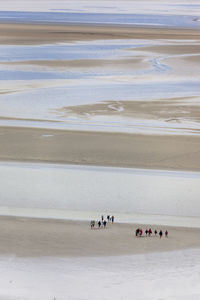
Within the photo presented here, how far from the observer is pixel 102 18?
2188 inches

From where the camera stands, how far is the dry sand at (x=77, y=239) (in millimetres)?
12656

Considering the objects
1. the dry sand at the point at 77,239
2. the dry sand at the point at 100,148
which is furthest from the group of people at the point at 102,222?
the dry sand at the point at 100,148

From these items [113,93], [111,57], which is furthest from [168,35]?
[113,93]

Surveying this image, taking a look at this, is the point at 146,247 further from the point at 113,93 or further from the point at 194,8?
the point at 194,8

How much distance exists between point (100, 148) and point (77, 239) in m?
7.37

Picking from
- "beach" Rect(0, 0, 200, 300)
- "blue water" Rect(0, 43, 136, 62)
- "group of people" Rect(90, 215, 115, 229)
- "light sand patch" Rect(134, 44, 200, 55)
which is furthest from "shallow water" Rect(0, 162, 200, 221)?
"light sand patch" Rect(134, 44, 200, 55)

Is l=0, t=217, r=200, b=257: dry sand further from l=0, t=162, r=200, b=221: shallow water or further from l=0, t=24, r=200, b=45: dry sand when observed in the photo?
l=0, t=24, r=200, b=45: dry sand

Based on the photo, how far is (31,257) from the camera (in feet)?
40.3

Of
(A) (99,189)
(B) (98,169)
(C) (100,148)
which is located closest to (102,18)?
(C) (100,148)

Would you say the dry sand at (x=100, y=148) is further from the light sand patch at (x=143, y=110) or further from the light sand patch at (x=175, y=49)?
the light sand patch at (x=175, y=49)

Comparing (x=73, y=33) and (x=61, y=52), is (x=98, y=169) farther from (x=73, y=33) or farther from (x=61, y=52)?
(x=73, y=33)

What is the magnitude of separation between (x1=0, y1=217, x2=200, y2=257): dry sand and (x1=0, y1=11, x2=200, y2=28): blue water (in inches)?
1537

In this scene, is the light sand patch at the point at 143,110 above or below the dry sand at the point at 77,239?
above

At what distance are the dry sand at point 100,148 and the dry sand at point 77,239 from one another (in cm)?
487
